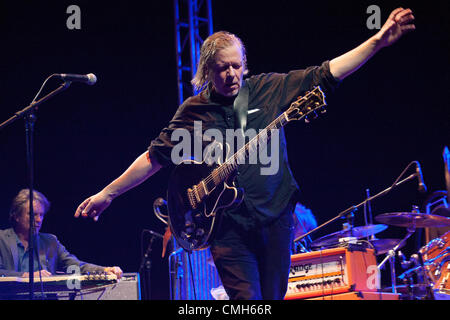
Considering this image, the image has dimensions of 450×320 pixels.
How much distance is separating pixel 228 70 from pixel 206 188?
0.70 meters

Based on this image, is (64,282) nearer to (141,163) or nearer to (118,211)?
(141,163)

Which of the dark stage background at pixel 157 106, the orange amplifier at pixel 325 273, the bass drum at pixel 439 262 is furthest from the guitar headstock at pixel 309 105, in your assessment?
the dark stage background at pixel 157 106

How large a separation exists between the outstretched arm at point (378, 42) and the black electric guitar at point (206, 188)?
164 mm

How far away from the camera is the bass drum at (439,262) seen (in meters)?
5.53

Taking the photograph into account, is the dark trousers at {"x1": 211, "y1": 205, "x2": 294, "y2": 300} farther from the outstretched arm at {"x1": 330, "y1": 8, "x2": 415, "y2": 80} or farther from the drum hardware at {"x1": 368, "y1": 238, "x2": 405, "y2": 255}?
the drum hardware at {"x1": 368, "y1": 238, "x2": 405, "y2": 255}

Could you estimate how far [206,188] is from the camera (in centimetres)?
290

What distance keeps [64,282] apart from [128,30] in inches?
196

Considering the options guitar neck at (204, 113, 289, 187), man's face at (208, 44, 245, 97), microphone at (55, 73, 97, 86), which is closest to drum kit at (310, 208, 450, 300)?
guitar neck at (204, 113, 289, 187)

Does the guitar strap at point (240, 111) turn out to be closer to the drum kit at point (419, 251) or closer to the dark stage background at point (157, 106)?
the drum kit at point (419, 251)

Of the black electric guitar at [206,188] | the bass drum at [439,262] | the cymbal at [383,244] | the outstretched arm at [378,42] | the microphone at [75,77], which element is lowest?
the bass drum at [439,262]

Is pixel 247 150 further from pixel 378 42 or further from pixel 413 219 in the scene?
pixel 413 219

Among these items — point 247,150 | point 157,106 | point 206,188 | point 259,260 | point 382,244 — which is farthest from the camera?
point 157,106

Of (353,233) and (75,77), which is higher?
(75,77)

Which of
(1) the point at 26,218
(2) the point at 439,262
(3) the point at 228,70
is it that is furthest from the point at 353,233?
(1) the point at 26,218
